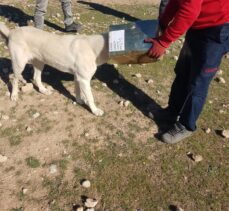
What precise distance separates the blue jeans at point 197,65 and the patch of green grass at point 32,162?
2210 millimetres

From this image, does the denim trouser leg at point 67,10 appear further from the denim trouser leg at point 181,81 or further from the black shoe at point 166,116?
the denim trouser leg at point 181,81

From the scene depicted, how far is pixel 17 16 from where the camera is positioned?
9.54 m

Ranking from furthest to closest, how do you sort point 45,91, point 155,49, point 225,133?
point 45,91, point 225,133, point 155,49

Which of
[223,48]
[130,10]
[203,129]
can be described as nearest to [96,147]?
[203,129]

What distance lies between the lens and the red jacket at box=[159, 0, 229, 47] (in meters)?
3.93

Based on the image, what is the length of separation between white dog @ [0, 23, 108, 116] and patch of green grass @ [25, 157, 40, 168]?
1.37 metres

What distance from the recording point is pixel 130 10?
36.0 ft

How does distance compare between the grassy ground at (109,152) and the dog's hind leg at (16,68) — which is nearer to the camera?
the grassy ground at (109,152)

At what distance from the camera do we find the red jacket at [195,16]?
393 centimetres

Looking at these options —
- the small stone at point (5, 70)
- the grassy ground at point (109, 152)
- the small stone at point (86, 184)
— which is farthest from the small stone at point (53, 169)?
the small stone at point (5, 70)

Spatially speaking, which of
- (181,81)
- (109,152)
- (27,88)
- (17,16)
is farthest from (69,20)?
(109,152)

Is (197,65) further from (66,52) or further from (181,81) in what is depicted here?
(66,52)

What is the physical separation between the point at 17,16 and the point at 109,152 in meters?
5.68

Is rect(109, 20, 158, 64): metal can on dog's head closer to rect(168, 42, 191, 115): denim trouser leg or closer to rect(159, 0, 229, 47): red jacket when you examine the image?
rect(159, 0, 229, 47): red jacket
